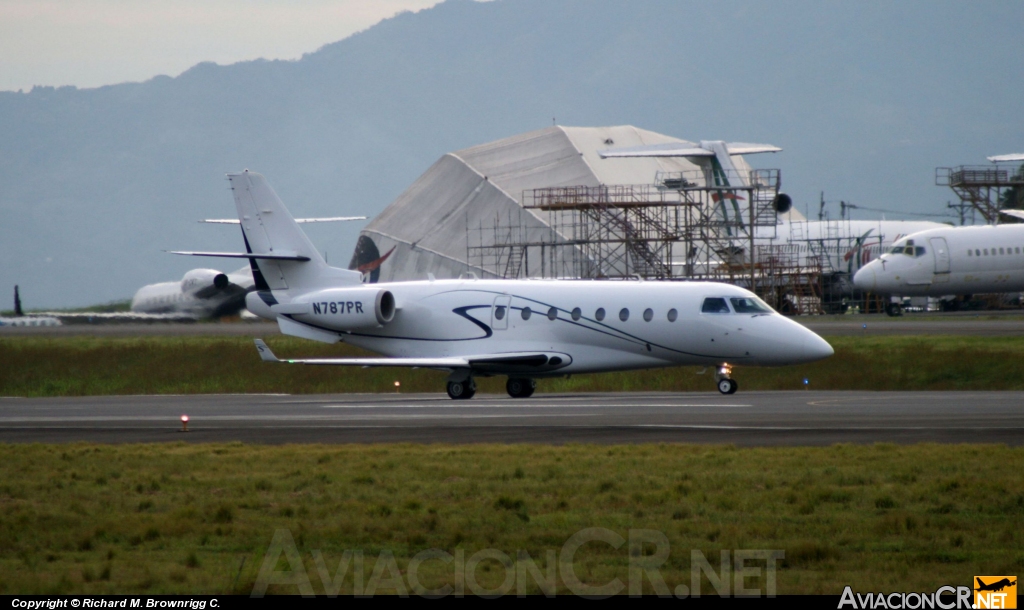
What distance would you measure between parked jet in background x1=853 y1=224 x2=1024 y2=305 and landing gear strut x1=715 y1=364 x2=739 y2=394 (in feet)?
86.3

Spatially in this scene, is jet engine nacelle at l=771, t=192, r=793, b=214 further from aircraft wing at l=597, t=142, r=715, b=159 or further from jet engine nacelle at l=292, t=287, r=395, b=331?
jet engine nacelle at l=292, t=287, r=395, b=331

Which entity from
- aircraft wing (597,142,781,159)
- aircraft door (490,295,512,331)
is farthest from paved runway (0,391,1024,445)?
aircraft wing (597,142,781,159)

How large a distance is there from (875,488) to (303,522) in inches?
230

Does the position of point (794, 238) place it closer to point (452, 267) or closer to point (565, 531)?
point (452, 267)

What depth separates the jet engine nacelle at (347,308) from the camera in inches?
1310

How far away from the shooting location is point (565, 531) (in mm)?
11617

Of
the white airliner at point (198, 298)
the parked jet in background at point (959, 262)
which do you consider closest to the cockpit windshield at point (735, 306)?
the parked jet in background at point (959, 262)

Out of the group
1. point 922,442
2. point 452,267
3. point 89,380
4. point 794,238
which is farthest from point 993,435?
point 452,267

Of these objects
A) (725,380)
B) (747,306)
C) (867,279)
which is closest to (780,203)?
(867,279)

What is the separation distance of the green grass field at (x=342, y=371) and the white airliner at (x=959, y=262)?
15826 mm

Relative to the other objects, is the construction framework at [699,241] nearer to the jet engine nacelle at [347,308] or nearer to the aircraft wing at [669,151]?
the aircraft wing at [669,151]

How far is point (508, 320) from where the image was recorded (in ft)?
107

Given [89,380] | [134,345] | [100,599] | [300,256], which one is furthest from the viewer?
[134,345]

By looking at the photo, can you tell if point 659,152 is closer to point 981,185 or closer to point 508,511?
point 981,185
